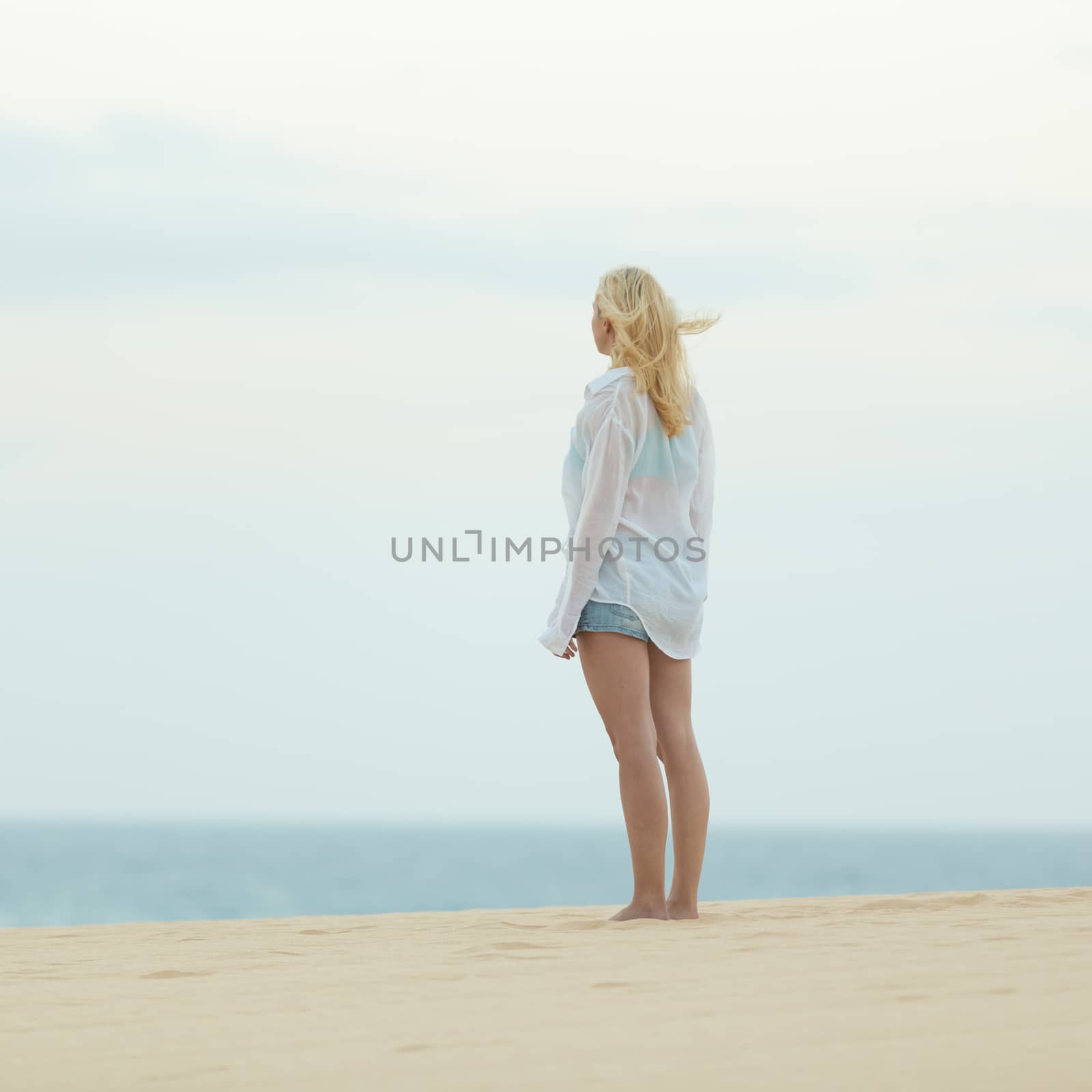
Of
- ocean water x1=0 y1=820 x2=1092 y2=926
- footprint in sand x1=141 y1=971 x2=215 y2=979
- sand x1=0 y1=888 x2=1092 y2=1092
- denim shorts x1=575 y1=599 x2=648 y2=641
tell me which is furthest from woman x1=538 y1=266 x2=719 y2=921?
ocean water x1=0 y1=820 x2=1092 y2=926

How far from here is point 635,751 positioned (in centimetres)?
418

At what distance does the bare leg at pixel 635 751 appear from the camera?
4.14m

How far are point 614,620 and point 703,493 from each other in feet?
1.92

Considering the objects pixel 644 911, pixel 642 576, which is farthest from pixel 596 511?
pixel 644 911

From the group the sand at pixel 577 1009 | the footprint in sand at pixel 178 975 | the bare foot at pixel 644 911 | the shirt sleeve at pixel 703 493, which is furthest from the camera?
the shirt sleeve at pixel 703 493

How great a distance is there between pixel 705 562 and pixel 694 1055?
2.52 metres

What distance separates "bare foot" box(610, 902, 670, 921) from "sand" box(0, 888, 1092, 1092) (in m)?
0.13

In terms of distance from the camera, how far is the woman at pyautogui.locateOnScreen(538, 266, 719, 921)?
419cm

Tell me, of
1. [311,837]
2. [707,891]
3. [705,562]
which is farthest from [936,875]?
[311,837]

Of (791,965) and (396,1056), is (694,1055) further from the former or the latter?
(791,965)

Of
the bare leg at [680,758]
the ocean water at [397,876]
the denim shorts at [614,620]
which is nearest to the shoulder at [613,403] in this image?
the denim shorts at [614,620]

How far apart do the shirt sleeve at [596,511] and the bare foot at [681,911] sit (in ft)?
2.64

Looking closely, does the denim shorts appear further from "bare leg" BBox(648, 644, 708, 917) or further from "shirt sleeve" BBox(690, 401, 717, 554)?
"shirt sleeve" BBox(690, 401, 717, 554)

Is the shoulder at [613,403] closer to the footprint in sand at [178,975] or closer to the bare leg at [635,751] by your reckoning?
the bare leg at [635,751]
